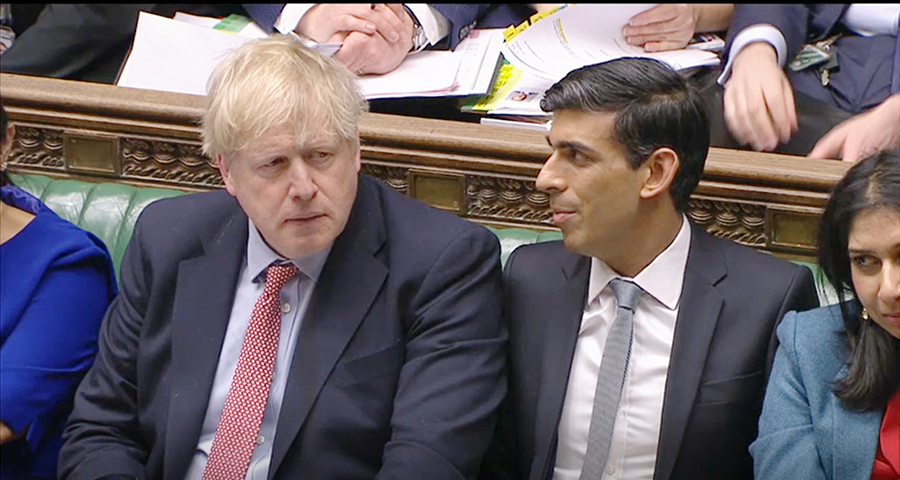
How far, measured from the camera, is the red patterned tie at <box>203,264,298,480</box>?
69.3 inches

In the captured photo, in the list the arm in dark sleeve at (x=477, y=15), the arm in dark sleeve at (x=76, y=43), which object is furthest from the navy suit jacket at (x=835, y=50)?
the arm in dark sleeve at (x=76, y=43)

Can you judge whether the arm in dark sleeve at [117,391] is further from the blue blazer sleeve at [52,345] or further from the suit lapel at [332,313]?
the suit lapel at [332,313]

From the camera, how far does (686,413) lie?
170 cm

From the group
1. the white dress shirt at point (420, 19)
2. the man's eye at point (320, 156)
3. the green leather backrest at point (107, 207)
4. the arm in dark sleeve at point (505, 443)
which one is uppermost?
the white dress shirt at point (420, 19)

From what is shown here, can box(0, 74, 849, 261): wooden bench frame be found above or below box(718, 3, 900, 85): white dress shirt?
below

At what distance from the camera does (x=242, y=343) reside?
180 centimetres

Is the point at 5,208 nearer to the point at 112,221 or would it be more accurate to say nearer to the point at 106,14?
the point at 112,221

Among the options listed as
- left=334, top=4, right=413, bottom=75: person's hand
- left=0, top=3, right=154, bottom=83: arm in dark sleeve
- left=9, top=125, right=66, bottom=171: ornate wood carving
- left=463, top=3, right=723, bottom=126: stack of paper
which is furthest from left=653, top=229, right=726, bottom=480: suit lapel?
left=0, top=3, right=154, bottom=83: arm in dark sleeve

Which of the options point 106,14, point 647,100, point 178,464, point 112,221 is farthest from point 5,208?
point 647,100

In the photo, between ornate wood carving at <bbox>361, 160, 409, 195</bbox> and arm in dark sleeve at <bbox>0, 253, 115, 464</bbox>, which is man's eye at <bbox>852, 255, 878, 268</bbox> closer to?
ornate wood carving at <bbox>361, 160, 409, 195</bbox>

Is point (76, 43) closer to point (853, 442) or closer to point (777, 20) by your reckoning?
point (777, 20)

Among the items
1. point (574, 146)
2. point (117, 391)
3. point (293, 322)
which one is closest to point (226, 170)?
point (293, 322)

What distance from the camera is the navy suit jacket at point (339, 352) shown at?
1.72 meters

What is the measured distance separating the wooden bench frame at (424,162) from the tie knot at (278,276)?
360 millimetres
